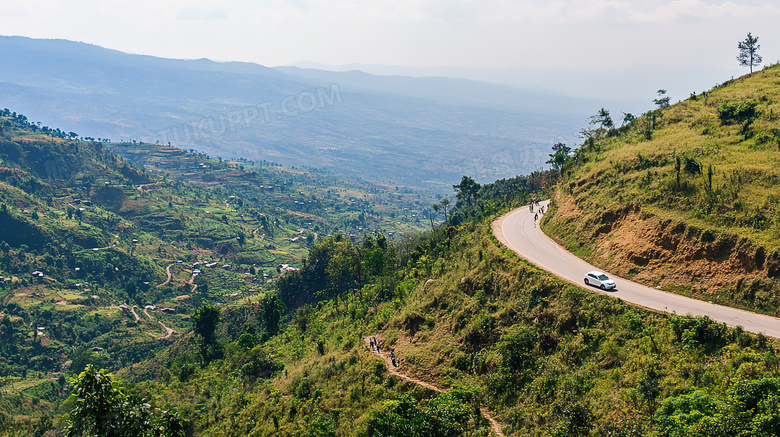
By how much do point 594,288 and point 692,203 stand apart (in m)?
8.82

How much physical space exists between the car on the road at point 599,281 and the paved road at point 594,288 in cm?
34

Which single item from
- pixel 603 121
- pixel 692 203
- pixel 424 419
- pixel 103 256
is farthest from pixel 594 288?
pixel 103 256

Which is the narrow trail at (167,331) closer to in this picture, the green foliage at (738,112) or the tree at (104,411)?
the tree at (104,411)

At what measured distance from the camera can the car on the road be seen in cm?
2631

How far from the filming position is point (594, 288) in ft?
87.9

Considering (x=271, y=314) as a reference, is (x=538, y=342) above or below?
above

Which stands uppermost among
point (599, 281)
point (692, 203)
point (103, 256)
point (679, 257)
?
point (692, 203)

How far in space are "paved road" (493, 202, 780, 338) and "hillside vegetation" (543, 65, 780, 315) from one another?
2.64 feet

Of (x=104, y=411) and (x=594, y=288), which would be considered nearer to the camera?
(x=104, y=411)

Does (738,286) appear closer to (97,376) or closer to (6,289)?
(97,376)

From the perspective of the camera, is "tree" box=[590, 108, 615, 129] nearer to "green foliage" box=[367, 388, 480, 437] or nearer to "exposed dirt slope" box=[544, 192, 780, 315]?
"exposed dirt slope" box=[544, 192, 780, 315]

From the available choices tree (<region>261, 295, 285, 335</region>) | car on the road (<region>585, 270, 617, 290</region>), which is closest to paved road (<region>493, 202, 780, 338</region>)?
car on the road (<region>585, 270, 617, 290</region>)

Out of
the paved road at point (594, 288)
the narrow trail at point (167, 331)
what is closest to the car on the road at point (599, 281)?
the paved road at point (594, 288)

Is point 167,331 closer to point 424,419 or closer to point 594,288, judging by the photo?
point 594,288
